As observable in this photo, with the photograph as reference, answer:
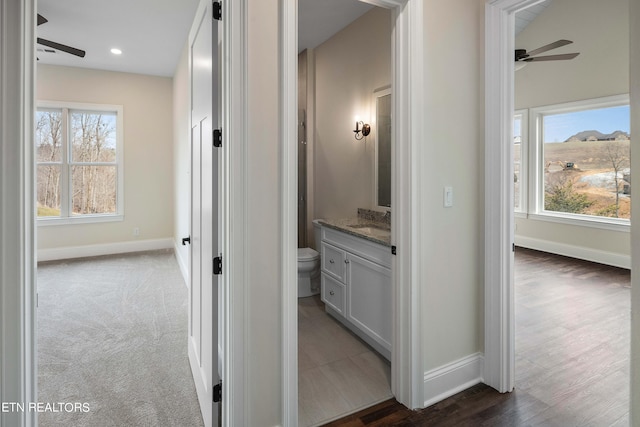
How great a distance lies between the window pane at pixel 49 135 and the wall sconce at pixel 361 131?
466 cm

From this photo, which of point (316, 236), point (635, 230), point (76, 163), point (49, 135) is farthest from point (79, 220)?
point (635, 230)

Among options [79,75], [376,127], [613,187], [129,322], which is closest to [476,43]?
[376,127]

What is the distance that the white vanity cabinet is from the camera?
238cm

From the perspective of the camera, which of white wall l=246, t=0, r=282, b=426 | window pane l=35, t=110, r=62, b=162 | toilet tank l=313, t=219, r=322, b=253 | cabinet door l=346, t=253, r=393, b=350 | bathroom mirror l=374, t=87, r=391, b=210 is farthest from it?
window pane l=35, t=110, r=62, b=162

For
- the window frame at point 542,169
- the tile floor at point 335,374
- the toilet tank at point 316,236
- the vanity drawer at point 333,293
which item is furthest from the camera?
the window frame at point 542,169

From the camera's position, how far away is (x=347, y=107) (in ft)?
12.5

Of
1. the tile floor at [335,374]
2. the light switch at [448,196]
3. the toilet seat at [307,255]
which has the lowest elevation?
the tile floor at [335,374]

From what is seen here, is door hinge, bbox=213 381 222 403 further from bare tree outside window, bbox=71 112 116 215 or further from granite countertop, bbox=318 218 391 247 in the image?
bare tree outside window, bbox=71 112 116 215

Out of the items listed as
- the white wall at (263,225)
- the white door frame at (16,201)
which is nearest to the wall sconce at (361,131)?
the white wall at (263,225)

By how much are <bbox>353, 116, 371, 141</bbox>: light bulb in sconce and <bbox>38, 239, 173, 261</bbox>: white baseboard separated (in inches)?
163

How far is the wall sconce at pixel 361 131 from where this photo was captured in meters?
3.50

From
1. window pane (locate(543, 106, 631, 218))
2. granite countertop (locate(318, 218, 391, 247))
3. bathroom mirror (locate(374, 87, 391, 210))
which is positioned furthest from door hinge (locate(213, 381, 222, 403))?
window pane (locate(543, 106, 631, 218))

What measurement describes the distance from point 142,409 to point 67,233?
457 centimetres

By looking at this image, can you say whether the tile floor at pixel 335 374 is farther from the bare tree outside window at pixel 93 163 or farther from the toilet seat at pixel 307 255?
the bare tree outside window at pixel 93 163
